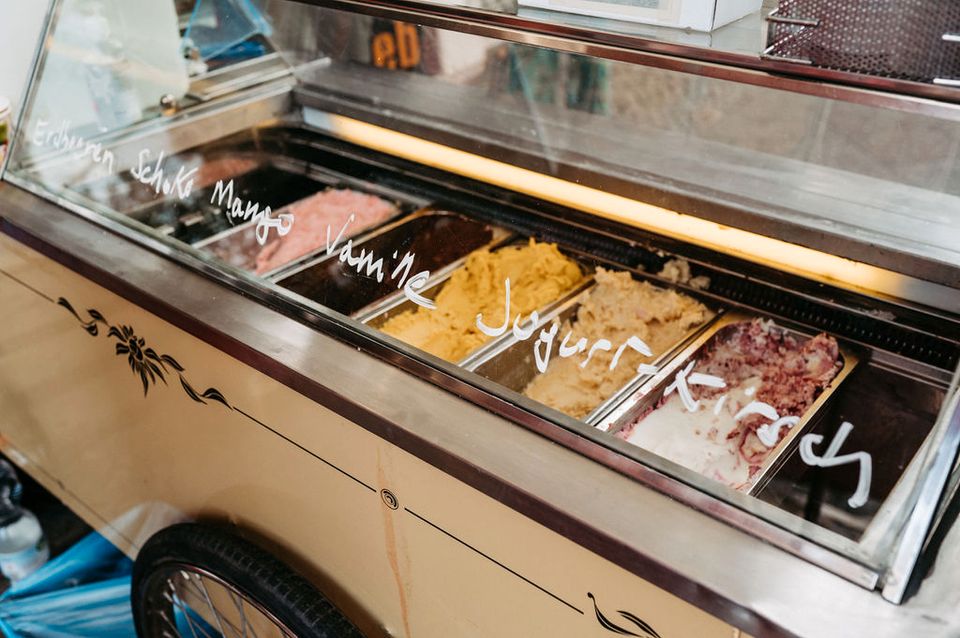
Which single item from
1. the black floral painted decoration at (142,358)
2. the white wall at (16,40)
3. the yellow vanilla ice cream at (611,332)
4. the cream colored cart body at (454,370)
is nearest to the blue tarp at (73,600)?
the cream colored cart body at (454,370)

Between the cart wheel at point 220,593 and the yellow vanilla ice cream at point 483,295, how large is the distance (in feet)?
2.32

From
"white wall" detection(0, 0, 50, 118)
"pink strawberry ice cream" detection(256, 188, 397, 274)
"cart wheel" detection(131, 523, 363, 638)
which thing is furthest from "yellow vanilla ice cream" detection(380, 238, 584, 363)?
"white wall" detection(0, 0, 50, 118)

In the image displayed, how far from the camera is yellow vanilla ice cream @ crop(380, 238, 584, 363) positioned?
63.5 inches

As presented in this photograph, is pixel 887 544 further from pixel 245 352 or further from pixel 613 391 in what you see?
pixel 245 352

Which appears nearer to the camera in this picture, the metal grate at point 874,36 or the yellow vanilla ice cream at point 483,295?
the metal grate at point 874,36

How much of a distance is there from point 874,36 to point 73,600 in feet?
8.91

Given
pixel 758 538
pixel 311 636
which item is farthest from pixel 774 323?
pixel 311 636

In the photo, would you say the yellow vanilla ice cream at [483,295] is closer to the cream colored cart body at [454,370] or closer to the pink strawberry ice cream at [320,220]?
the cream colored cart body at [454,370]

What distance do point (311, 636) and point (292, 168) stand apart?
130cm

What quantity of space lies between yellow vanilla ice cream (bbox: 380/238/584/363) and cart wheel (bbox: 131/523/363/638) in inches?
27.8

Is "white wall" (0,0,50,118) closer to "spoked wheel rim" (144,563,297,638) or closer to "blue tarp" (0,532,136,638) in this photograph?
"blue tarp" (0,532,136,638)

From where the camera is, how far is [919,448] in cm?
123

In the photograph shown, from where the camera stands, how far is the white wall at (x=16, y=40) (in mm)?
2664

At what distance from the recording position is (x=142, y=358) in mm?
2102
